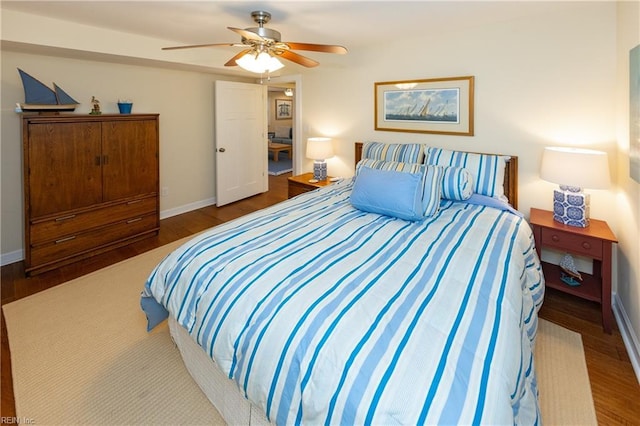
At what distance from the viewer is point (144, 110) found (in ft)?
13.6

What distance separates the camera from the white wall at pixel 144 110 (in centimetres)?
315

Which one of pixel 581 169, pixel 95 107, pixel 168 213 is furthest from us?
pixel 168 213

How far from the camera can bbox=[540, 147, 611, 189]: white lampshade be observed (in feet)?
7.20

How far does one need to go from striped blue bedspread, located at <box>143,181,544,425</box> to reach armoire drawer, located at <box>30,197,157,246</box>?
6.09 ft

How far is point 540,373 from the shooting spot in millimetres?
1854

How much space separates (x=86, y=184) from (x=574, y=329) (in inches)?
171

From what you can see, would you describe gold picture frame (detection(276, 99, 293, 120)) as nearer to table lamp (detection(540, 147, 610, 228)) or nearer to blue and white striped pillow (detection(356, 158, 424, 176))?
blue and white striped pillow (detection(356, 158, 424, 176))

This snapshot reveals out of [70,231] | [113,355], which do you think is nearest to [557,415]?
[113,355]

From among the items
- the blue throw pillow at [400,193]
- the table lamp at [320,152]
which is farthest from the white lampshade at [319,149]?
the blue throw pillow at [400,193]

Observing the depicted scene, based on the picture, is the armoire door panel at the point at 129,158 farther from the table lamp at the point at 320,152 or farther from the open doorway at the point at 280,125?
the open doorway at the point at 280,125

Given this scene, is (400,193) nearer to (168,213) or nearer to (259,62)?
(259,62)

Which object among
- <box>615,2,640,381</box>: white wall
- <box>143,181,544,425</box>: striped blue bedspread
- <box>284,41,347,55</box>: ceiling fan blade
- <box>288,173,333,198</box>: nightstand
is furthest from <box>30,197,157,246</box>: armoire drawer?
<box>615,2,640,381</box>: white wall

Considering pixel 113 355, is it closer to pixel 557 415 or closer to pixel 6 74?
pixel 557 415

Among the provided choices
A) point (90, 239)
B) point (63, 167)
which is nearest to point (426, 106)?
point (63, 167)
